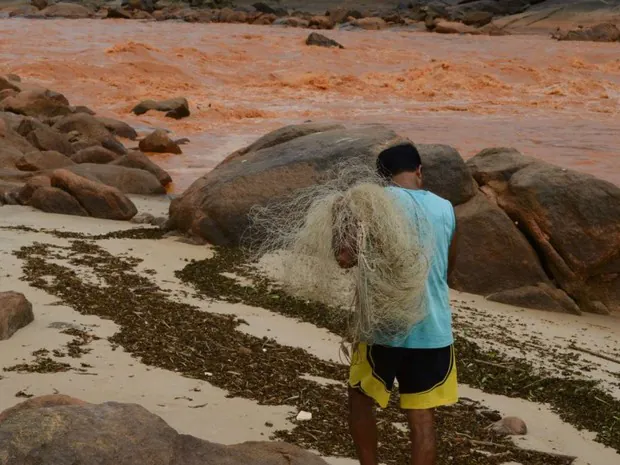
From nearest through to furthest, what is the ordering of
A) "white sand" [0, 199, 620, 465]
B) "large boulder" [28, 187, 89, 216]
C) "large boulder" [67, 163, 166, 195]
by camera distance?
"white sand" [0, 199, 620, 465], "large boulder" [28, 187, 89, 216], "large boulder" [67, 163, 166, 195]

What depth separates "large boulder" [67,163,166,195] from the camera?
12680mm

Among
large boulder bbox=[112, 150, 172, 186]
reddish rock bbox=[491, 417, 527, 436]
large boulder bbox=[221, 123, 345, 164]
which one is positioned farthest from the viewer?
large boulder bbox=[112, 150, 172, 186]

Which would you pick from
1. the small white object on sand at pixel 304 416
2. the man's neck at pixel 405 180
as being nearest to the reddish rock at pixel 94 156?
→ the small white object on sand at pixel 304 416

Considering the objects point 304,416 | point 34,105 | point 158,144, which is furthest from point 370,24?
point 304,416

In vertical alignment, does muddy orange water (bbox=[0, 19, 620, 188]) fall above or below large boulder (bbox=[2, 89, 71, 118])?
below

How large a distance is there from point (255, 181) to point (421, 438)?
5601 mm

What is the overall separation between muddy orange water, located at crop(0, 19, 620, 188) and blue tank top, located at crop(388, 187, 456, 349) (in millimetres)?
12224

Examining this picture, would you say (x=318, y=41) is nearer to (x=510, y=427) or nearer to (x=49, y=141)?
(x=49, y=141)

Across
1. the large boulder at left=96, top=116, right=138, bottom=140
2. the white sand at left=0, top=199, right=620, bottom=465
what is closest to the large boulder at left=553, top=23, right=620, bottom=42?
the large boulder at left=96, top=116, right=138, bottom=140

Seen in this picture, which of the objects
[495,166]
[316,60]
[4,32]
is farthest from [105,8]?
[495,166]

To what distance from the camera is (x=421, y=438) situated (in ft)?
13.0

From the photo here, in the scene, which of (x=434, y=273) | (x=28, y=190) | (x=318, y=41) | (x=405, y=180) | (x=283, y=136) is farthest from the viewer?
(x=318, y=41)

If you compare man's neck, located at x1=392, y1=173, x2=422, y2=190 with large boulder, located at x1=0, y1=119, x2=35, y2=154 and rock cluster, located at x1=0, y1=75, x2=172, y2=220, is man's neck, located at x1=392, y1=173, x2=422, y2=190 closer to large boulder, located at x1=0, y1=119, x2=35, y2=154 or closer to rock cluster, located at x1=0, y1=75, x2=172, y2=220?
rock cluster, located at x1=0, y1=75, x2=172, y2=220

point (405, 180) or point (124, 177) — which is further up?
point (405, 180)
